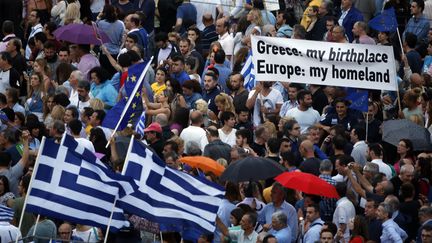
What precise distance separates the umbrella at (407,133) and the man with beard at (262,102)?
1.94 metres

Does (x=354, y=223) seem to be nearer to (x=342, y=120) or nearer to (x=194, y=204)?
(x=194, y=204)

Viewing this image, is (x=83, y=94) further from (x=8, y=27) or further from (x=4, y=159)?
(x=8, y=27)

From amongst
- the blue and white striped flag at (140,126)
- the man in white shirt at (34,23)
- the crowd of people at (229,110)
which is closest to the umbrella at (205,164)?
the crowd of people at (229,110)

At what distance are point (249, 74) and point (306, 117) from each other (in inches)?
99.1

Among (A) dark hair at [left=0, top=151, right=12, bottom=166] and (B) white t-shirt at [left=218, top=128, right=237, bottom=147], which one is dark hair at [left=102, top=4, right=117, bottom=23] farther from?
(A) dark hair at [left=0, top=151, right=12, bottom=166]

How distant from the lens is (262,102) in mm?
30562

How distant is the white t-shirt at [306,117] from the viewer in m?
29.6

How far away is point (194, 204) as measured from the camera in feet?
76.8

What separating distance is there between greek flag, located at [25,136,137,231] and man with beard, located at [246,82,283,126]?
Answer: 24.9 ft

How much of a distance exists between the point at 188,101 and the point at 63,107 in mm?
1907

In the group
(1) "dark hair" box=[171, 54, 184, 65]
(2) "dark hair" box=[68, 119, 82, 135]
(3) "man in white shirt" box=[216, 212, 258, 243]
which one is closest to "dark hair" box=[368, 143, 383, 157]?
(3) "man in white shirt" box=[216, 212, 258, 243]

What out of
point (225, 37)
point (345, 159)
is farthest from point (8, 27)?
point (345, 159)

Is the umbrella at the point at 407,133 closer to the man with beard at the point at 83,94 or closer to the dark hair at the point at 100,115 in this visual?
the dark hair at the point at 100,115

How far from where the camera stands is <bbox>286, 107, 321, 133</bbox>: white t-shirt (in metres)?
29.6
